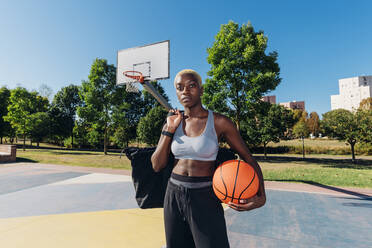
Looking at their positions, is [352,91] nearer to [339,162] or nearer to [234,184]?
[339,162]

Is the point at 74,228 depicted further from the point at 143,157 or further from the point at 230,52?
the point at 230,52

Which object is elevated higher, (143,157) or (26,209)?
(143,157)

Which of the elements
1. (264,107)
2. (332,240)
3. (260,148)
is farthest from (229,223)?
(260,148)

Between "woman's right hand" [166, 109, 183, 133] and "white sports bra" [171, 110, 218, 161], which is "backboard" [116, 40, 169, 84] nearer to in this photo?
"woman's right hand" [166, 109, 183, 133]

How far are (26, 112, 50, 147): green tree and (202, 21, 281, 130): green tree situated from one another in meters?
23.3

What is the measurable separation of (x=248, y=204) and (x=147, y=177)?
1041mm

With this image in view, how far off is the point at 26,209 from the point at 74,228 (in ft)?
6.96

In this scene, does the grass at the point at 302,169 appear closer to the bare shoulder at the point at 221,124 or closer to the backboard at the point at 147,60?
the backboard at the point at 147,60

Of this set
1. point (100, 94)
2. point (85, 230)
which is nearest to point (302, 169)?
point (85, 230)

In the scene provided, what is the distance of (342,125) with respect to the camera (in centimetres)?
1878

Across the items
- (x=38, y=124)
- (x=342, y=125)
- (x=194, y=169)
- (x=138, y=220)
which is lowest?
(x=138, y=220)

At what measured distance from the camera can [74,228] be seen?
13.7 ft

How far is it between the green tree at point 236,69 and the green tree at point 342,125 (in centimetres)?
816

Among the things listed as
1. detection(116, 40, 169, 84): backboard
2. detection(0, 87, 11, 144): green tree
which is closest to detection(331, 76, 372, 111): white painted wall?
detection(116, 40, 169, 84): backboard
